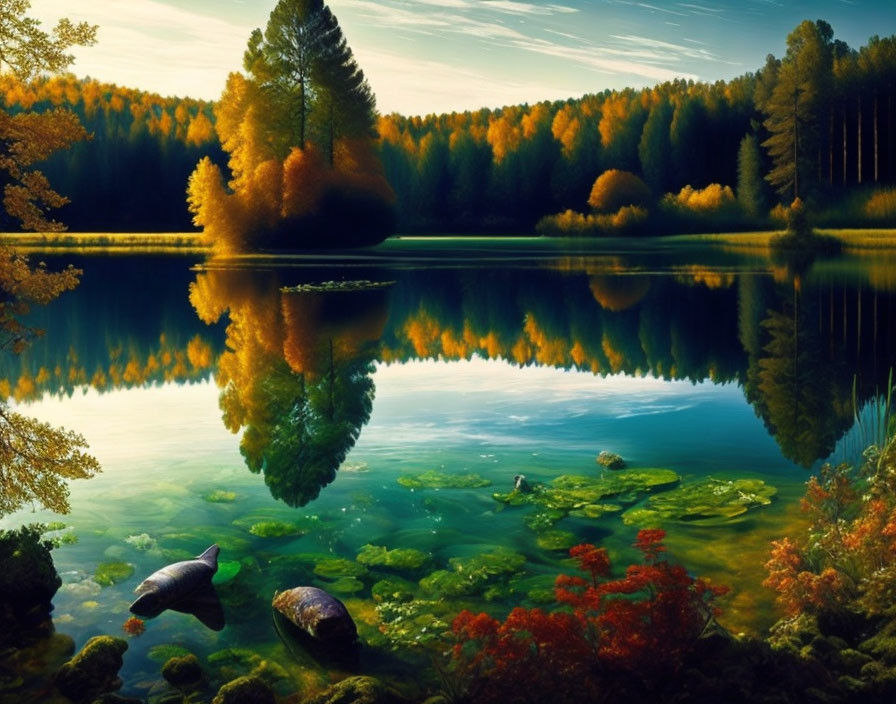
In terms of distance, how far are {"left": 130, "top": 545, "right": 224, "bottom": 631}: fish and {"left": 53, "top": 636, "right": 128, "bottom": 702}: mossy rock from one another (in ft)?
3.34

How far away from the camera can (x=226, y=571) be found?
10.4m

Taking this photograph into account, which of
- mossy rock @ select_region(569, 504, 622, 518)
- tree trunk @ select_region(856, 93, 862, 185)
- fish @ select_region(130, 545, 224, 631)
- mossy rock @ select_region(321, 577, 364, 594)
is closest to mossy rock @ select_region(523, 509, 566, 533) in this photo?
mossy rock @ select_region(569, 504, 622, 518)

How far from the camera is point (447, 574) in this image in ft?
33.0

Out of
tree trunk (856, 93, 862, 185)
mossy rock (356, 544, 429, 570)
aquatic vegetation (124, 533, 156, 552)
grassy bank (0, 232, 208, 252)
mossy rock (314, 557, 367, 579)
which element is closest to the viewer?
mossy rock (314, 557, 367, 579)

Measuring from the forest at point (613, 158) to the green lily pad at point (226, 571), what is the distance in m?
68.1

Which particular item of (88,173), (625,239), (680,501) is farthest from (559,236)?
(680,501)

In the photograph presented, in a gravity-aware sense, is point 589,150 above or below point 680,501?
above

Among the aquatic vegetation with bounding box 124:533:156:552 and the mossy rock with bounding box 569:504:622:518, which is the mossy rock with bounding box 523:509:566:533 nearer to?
the mossy rock with bounding box 569:504:622:518

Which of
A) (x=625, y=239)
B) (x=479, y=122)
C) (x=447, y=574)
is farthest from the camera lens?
(x=479, y=122)

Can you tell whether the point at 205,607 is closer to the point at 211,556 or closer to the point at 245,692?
the point at 211,556

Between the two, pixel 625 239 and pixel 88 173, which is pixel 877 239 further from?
pixel 88 173

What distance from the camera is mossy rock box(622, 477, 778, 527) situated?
38.9ft

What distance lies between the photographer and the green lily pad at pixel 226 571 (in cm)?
1013

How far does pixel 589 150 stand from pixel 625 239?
21477mm
